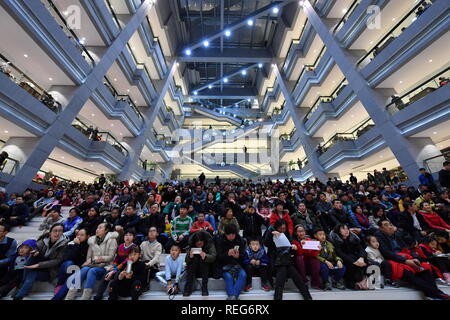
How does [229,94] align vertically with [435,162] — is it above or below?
above

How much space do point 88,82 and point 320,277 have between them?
50.7 ft

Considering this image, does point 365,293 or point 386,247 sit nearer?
point 365,293

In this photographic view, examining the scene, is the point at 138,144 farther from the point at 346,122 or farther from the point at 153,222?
the point at 346,122

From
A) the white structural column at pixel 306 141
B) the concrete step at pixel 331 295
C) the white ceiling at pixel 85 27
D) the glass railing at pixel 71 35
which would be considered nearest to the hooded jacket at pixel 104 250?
the concrete step at pixel 331 295

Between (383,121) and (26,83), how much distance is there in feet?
61.6

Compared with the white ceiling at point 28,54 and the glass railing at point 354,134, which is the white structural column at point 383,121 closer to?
the glass railing at point 354,134

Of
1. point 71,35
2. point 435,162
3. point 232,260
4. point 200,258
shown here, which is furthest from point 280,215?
point 71,35

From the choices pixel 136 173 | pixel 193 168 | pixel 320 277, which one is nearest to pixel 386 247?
pixel 320 277

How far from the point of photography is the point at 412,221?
221 inches

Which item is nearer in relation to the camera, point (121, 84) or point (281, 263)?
point (281, 263)

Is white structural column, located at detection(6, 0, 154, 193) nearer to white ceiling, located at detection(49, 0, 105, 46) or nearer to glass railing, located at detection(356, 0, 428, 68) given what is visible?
white ceiling, located at detection(49, 0, 105, 46)

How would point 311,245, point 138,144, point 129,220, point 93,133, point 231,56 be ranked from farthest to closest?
1. point 231,56
2. point 138,144
3. point 93,133
4. point 129,220
5. point 311,245
